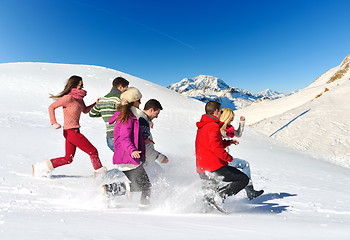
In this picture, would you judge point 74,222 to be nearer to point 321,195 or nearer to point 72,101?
point 72,101

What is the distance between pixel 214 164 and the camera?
3.91m

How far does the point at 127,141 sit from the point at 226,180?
57.2 inches

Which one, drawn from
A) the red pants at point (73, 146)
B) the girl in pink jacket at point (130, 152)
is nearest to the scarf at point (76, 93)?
the red pants at point (73, 146)

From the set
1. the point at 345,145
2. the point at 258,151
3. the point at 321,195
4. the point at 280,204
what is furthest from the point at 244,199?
the point at 345,145

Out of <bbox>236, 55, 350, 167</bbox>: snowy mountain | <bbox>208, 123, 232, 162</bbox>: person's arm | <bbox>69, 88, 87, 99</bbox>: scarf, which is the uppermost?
<bbox>236, 55, 350, 167</bbox>: snowy mountain

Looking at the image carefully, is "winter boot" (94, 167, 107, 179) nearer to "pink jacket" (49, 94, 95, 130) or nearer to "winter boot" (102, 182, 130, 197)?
"pink jacket" (49, 94, 95, 130)

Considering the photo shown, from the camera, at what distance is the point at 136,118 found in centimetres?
375

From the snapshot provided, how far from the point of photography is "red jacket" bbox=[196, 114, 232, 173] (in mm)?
3812

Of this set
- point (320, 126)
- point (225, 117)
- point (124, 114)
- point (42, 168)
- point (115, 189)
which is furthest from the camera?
point (320, 126)

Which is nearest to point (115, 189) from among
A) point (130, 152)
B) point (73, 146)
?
point (130, 152)

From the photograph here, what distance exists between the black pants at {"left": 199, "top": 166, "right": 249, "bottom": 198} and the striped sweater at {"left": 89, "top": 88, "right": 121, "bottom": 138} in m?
1.83

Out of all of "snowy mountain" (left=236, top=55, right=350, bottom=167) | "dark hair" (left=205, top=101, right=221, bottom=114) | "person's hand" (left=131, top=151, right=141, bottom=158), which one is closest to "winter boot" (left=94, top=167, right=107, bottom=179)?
"person's hand" (left=131, top=151, right=141, bottom=158)

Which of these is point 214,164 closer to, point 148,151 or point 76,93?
point 148,151

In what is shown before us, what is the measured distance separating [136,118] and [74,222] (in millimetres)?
1577
